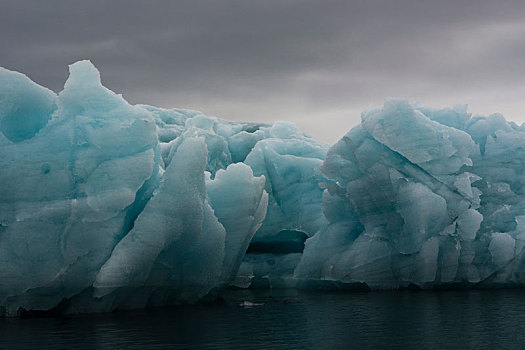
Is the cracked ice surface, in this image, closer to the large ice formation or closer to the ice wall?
the large ice formation

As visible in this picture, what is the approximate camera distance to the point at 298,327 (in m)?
13.8

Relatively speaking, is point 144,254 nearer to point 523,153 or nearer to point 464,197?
point 464,197

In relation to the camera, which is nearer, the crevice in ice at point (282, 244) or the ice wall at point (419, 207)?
the ice wall at point (419, 207)

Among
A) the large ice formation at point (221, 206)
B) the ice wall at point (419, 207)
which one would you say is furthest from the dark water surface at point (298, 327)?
the ice wall at point (419, 207)

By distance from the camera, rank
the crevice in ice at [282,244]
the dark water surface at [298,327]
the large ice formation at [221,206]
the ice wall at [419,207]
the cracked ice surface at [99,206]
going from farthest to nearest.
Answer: the crevice in ice at [282,244]
the ice wall at [419,207]
the large ice formation at [221,206]
the cracked ice surface at [99,206]
the dark water surface at [298,327]

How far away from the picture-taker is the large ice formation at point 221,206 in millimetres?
15680

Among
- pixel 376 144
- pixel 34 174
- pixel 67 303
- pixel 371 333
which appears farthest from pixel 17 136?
pixel 376 144

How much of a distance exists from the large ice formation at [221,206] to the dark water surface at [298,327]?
3.78 ft

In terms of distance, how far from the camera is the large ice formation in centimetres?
1568

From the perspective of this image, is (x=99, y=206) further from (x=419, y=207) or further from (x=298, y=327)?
(x=419, y=207)

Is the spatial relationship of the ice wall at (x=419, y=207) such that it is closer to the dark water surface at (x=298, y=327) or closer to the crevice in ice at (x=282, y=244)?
the dark water surface at (x=298, y=327)

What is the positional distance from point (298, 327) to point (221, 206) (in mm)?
5737

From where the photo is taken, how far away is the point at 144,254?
15.7m

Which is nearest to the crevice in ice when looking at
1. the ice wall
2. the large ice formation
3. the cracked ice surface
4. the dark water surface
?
the large ice formation
